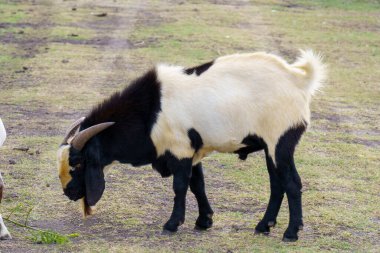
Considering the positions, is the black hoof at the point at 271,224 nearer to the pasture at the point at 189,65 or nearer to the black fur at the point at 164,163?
the pasture at the point at 189,65

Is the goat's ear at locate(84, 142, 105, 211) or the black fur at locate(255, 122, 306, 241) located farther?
the goat's ear at locate(84, 142, 105, 211)

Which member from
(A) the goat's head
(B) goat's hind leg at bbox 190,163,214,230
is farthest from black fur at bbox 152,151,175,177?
(A) the goat's head

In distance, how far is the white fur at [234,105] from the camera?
7.93 meters

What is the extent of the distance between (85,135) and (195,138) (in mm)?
898

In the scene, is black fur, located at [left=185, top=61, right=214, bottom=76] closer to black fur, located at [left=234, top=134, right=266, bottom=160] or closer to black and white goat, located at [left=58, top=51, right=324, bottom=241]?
black and white goat, located at [left=58, top=51, right=324, bottom=241]

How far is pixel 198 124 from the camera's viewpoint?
793 cm

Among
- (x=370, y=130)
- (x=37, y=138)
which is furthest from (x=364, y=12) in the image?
(x=37, y=138)

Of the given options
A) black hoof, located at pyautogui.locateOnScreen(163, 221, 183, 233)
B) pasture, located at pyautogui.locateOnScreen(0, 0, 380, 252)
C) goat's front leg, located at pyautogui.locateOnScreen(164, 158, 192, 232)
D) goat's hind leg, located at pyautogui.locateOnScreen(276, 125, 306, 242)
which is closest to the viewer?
goat's hind leg, located at pyautogui.locateOnScreen(276, 125, 306, 242)

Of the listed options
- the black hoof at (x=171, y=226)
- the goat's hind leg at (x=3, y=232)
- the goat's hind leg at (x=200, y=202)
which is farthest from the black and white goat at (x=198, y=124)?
the goat's hind leg at (x=3, y=232)

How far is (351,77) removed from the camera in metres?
16.1

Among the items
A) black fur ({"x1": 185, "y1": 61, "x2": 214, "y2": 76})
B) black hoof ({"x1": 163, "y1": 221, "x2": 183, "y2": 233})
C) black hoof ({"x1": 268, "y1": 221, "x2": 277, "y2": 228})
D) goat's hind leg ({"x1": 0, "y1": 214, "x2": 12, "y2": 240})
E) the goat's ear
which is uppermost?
black fur ({"x1": 185, "y1": 61, "x2": 214, "y2": 76})

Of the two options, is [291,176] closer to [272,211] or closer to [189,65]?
[272,211]

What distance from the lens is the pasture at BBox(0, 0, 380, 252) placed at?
8305 millimetres

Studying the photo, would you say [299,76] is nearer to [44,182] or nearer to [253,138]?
[253,138]
